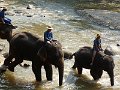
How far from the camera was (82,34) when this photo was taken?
23.9 metres

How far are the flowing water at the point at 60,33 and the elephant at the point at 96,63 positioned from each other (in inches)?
15.2

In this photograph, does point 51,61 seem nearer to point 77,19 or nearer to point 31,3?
point 77,19

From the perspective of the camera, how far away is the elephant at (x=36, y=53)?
47.4 feet

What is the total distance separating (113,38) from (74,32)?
2492 millimetres

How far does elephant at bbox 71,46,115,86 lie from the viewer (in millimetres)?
15242

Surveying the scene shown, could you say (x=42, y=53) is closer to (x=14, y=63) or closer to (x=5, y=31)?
(x=14, y=63)

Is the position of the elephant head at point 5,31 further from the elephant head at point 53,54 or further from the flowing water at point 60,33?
the elephant head at point 53,54

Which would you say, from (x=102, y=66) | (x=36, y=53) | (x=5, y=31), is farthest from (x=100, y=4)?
(x=36, y=53)

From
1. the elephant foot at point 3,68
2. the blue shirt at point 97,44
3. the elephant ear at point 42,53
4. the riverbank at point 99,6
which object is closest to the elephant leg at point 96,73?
the blue shirt at point 97,44

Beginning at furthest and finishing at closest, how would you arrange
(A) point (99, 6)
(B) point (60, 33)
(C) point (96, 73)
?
(A) point (99, 6) → (B) point (60, 33) → (C) point (96, 73)

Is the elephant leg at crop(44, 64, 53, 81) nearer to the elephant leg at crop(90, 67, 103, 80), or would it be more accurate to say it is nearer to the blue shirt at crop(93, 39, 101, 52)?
the elephant leg at crop(90, 67, 103, 80)

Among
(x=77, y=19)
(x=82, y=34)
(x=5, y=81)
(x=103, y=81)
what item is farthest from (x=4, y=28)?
(x=77, y=19)

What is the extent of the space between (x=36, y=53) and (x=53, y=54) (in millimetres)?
887

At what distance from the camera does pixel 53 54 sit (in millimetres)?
14430
